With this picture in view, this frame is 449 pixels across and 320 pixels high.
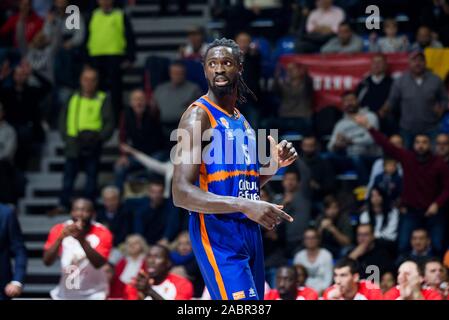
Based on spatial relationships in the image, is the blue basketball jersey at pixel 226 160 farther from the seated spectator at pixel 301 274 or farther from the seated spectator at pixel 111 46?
the seated spectator at pixel 111 46

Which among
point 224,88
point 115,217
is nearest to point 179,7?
point 115,217

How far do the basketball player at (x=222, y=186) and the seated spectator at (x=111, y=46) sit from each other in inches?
318

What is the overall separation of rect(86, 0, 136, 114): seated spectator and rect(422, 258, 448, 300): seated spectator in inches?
237

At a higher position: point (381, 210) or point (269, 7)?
point (269, 7)

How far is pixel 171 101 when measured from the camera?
13930 millimetres

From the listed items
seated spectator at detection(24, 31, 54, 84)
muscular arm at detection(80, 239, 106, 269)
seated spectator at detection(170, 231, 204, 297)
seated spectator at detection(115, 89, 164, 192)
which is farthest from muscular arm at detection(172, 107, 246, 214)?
seated spectator at detection(24, 31, 54, 84)

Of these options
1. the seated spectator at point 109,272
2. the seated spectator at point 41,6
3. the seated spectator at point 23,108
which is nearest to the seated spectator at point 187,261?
the seated spectator at point 109,272

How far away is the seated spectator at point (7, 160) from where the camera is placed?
13.4 metres

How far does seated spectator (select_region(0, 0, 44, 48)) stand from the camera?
613 inches

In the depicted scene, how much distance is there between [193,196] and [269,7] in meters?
9.35

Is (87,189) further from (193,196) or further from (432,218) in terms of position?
(193,196)

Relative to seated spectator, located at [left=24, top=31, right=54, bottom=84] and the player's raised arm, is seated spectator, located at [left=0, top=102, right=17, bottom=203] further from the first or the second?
the player's raised arm

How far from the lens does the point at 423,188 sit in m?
12.1
